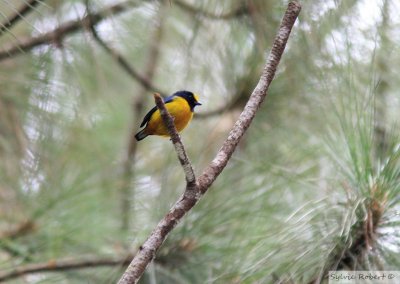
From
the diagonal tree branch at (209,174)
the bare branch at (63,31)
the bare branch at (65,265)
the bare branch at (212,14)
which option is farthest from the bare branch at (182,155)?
the bare branch at (212,14)

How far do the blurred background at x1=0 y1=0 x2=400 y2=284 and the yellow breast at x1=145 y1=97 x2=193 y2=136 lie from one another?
0.35ft

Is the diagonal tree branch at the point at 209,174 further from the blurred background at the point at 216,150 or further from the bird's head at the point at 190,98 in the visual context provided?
the bird's head at the point at 190,98

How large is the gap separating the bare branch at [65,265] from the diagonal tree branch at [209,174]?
0.74 metres

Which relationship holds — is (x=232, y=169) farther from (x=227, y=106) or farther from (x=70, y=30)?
(x=70, y=30)

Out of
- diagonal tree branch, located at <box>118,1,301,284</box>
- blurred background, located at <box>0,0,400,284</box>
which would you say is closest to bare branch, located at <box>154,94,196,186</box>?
diagonal tree branch, located at <box>118,1,301,284</box>

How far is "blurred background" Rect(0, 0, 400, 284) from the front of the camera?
1.62 meters

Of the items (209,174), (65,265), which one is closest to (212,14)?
(65,265)

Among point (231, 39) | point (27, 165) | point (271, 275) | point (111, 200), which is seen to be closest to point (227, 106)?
point (231, 39)

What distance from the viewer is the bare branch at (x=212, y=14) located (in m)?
2.25

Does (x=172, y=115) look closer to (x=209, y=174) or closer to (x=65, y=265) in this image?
(x=65, y=265)

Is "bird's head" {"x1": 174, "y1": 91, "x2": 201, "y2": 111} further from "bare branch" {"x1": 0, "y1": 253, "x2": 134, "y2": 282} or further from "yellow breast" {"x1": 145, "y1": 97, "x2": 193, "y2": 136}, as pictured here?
"bare branch" {"x1": 0, "y1": 253, "x2": 134, "y2": 282}

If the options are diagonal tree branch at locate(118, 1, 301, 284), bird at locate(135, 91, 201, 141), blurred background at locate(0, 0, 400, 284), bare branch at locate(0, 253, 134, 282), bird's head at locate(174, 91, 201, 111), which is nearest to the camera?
diagonal tree branch at locate(118, 1, 301, 284)

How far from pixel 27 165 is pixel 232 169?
767 millimetres

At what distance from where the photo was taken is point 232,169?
7.31 feet
